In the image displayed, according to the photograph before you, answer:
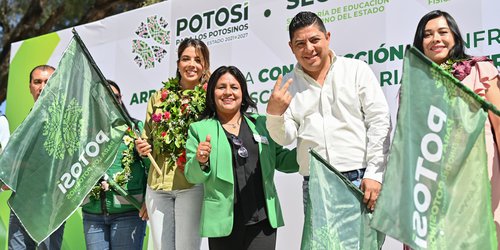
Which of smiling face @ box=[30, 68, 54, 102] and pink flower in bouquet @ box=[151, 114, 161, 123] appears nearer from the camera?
pink flower in bouquet @ box=[151, 114, 161, 123]

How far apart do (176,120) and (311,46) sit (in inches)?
38.7

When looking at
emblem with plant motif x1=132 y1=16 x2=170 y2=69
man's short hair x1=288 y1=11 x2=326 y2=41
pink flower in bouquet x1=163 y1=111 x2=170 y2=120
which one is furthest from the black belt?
emblem with plant motif x1=132 y1=16 x2=170 y2=69

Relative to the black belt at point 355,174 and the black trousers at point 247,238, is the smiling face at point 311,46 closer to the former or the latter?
the black belt at point 355,174

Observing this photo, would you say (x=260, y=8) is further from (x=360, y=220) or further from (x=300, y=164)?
(x=360, y=220)

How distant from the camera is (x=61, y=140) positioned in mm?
3959

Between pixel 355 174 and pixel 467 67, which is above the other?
pixel 467 67

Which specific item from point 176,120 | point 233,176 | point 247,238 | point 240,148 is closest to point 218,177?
point 233,176

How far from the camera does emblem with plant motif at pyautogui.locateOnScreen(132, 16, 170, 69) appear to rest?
6.00 m

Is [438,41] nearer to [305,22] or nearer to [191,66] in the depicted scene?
[305,22]

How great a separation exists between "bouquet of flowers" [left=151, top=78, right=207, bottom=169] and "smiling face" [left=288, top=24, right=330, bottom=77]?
28.7 inches

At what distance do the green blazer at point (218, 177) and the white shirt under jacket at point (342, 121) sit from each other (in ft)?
0.86

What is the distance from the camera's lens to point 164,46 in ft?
19.7

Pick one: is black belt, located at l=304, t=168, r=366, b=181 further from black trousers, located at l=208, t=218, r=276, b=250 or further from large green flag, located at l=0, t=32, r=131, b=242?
large green flag, located at l=0, t=32, r=131, b=242

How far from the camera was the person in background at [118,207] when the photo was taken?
434 cm
